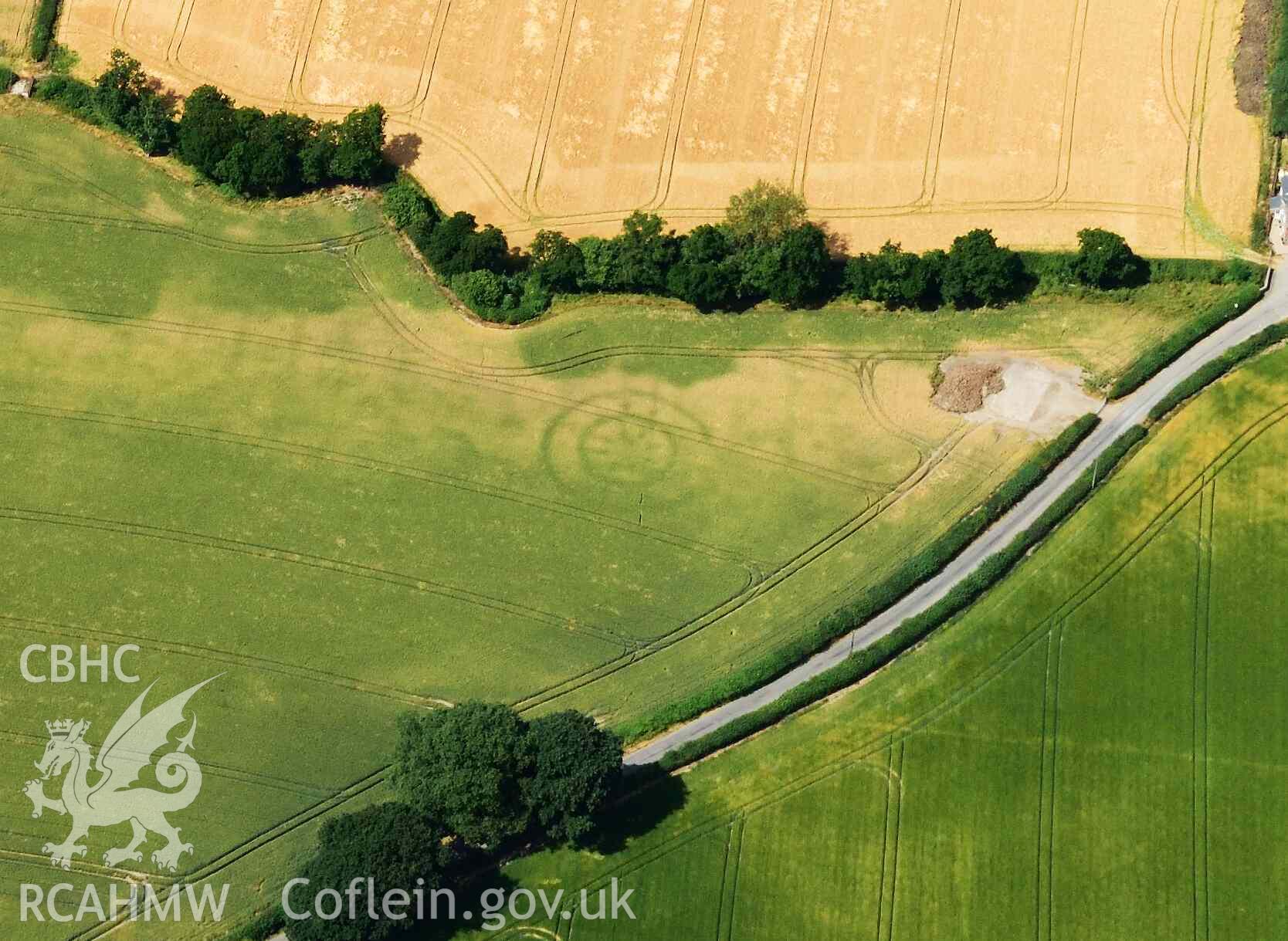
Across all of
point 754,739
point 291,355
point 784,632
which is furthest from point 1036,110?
point 291,355

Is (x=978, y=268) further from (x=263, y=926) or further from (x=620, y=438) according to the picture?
(x=263, y=926)

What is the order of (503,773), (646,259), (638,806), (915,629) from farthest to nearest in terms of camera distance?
1. (646,259)
2. (915,629)
3. (638,806)
4. (503,773)

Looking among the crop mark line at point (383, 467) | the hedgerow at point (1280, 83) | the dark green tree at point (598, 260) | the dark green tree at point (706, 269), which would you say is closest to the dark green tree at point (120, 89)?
the crop mark line at point (383, 467)

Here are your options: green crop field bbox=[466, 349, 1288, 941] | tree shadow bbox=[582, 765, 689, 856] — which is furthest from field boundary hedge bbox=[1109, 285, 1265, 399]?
tree shadow bbox=[582, 765, 689, 856]

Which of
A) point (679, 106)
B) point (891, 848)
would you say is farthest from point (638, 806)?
point (679, 106)

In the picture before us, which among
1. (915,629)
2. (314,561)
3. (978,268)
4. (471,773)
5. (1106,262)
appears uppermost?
(1106,262)

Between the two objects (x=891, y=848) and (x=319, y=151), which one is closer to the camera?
(x=891, y=848)

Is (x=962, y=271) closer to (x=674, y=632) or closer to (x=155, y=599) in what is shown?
(x=674, y=632)
